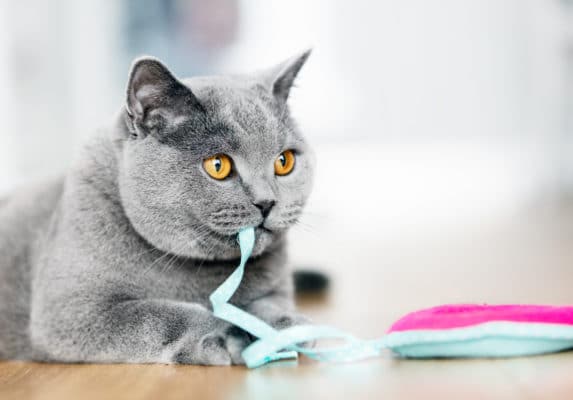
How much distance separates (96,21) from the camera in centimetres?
526

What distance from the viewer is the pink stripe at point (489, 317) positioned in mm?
1272

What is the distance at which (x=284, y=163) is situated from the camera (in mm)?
1475

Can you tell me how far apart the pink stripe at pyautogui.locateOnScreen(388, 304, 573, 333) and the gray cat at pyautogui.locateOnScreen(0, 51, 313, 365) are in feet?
0.78

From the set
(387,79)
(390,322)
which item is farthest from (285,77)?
(387,79)

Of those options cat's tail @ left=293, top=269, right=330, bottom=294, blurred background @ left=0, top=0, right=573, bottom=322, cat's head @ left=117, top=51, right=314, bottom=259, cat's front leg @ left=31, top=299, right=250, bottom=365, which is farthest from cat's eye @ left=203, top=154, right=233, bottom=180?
blurred background @ left=0, top=0, right=573, bottom=322

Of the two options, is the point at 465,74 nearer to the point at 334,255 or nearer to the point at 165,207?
the point at 334,255

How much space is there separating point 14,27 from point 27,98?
0.40 meters

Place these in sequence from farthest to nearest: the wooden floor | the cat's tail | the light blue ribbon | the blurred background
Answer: the blurred background, the cat's tail, the light blue ribbon, the wooden floor

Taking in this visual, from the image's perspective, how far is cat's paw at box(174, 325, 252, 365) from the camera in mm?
1346

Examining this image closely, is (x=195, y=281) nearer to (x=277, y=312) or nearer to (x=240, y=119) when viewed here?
(x=277, y=312)

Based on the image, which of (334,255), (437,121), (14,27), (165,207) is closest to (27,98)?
(14,27)

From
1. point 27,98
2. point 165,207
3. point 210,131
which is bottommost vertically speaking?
point 165,207

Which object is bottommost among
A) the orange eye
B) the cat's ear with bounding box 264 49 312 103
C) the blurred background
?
the orange eye

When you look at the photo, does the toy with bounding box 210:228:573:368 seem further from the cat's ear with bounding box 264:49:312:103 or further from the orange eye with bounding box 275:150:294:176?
the cat's ear with bounding box 264:49:312:103
